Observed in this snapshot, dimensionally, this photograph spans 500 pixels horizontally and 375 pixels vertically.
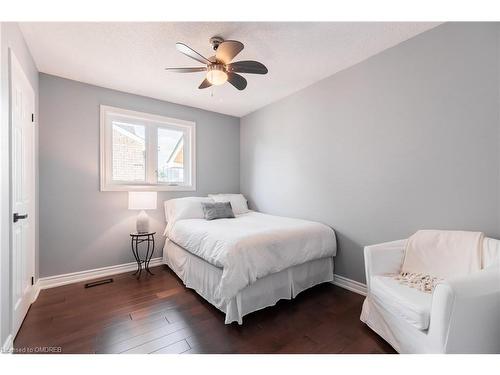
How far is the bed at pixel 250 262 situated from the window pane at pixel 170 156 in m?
1.05

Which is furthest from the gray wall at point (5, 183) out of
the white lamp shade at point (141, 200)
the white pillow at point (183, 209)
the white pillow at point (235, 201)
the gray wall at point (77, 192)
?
the white pillow at point (235, 201)

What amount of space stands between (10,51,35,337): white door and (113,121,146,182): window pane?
2.98ft

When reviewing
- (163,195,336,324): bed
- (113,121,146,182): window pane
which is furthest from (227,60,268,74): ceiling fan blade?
(113,121,146,182): window pane

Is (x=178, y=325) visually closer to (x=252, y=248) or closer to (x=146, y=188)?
(x=252, y=248)

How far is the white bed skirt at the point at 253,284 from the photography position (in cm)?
193

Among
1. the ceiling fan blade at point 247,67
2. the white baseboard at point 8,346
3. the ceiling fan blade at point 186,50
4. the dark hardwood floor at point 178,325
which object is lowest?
the dark hardwood floor at point 178,325

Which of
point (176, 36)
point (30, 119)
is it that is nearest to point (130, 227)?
point (30, 119)

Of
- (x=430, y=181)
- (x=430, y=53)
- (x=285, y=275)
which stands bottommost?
(x=285, y=275)

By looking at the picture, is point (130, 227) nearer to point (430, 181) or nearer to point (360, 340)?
point (360, 340)

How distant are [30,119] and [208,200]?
2.20 meters

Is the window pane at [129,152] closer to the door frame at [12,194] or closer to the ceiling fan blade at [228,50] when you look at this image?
the door frame at [12,194]

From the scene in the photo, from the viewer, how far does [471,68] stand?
68.4 inches

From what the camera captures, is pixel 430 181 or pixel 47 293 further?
pixel 47 293

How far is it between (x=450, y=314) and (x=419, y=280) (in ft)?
1.70
